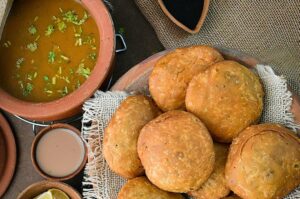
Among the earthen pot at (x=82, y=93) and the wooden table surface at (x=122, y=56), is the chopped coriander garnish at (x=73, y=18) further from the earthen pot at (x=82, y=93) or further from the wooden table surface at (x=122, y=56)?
the wooden table surface at (x=122, y=56)

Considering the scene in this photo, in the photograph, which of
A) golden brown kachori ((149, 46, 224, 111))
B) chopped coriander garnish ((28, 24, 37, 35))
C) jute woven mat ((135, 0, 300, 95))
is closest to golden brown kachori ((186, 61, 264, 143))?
golden brown kachori ((149, 46, 224, 111))

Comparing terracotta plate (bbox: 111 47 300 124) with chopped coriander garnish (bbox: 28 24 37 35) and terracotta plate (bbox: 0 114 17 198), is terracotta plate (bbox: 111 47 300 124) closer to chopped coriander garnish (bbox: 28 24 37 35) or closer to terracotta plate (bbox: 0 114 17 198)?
chopped coriander garnish (bbox: 28 24 37 35)

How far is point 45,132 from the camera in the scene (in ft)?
6.11

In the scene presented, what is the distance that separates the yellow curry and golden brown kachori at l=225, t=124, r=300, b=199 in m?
0.71

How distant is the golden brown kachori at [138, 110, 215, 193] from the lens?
123cm

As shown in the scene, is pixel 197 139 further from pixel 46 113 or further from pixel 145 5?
pixel 145 5

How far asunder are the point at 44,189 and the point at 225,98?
90 centimetres

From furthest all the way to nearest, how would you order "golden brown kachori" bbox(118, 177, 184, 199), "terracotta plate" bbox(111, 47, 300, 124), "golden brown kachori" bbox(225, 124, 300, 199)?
1. "terracotta plate" bbox(111, 47, 300, 124)
2. "golden brown kachori" bbox(118, 177, 184, 199)
3. "golden brown kachori" bbox(225, 124, 300, 199)

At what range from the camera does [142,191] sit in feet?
4.34

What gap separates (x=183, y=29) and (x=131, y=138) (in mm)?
584

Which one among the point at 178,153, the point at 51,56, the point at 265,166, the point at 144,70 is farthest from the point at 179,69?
the point at 51,56

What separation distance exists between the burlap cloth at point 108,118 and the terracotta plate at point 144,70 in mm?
33

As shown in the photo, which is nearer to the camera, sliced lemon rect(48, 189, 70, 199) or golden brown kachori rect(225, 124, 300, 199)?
golden brown kachori rect(225, 124, 300, 199)

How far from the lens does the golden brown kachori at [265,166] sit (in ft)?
3.98
